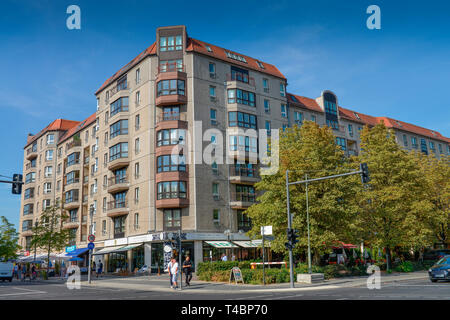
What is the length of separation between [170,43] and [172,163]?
1410cm

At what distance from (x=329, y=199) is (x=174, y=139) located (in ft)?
63.4

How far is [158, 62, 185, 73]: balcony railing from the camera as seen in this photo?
46.4 metres

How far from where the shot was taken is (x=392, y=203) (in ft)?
117

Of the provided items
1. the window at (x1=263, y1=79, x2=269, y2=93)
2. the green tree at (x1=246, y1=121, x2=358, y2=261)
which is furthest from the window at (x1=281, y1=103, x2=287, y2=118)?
the green tree at (x1=246, y1=121, x2=358, y2=261)

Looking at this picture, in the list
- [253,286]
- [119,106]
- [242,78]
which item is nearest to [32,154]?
[119,106]

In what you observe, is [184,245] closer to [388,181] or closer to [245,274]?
[245,274]

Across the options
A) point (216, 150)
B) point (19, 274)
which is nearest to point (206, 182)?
point (216, 150)

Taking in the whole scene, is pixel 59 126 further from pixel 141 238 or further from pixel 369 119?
pixel 369 119

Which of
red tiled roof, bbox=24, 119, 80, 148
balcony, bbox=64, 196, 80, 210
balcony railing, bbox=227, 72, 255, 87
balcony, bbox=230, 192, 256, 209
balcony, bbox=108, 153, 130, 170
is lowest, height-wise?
balcony, bbox=230, 192, 256, 209

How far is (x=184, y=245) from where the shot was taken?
142ft

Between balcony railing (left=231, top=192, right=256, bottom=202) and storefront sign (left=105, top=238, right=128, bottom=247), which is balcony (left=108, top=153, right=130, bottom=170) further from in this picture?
balcony railing (left=231, top=192, right=256, bottom=202)

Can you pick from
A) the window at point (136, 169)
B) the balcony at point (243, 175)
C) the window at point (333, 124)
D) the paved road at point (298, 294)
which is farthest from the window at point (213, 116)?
the paved road at point (298, 294)

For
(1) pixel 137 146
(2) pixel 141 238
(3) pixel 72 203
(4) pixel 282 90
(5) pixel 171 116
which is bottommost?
(2) pixel 141 238

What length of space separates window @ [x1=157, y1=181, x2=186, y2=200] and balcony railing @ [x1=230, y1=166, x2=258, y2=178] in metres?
6.13
